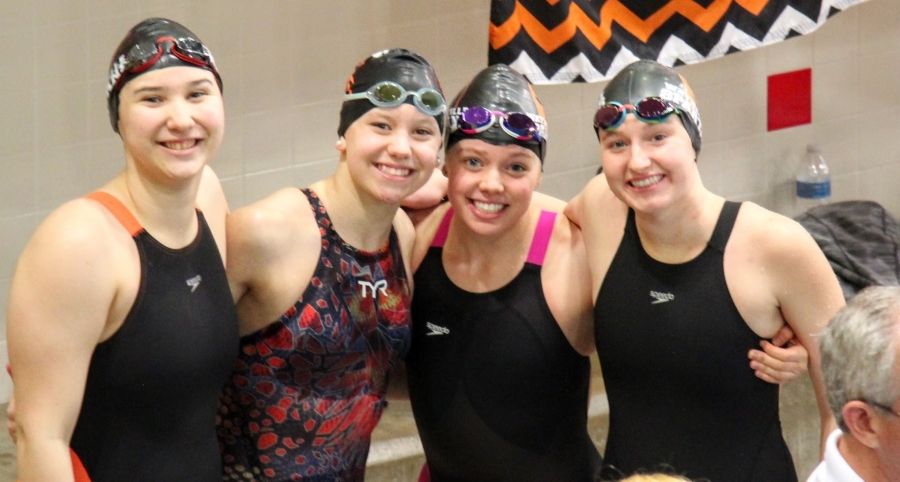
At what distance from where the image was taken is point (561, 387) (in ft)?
10.3

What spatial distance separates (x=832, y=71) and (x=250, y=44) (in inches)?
125

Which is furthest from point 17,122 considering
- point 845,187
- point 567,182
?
point 845,187

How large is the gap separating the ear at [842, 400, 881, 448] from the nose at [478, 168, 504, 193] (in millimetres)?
1123

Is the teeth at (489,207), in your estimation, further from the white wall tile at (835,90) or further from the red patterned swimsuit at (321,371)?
the white wall tile at (835,90)

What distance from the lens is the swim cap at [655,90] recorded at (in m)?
2.83

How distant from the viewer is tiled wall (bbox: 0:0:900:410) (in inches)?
173

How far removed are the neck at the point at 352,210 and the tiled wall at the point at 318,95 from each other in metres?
1.90

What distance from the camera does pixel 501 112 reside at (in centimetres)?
302

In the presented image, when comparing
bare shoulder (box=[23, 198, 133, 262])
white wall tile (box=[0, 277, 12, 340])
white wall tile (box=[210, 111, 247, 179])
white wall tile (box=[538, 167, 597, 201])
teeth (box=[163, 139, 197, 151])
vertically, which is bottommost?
white wall tile (box=[0, 277, 12, 340])

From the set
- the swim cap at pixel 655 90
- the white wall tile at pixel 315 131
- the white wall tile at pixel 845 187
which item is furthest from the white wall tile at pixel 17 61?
the white wall tile at pixel 845 187

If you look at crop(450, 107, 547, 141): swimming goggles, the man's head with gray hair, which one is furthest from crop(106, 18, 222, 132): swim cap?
the man's head with gray hair

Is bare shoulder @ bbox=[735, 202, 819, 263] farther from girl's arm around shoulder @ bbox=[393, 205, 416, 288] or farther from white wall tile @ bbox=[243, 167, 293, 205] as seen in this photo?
white wall tile @ bbox=[243, 167, 293, 205]

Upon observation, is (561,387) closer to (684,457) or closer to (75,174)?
(684,457)

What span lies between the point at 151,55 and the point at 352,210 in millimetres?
703
